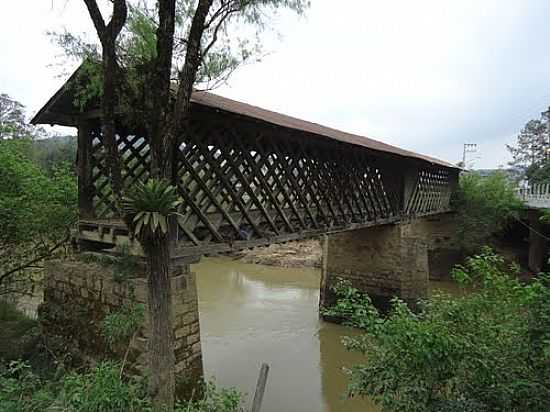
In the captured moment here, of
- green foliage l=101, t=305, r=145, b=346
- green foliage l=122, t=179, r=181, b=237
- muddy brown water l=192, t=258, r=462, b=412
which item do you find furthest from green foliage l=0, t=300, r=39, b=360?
green foliage l=122, t=179, r=181, b=237

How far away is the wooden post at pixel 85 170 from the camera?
5.90 m

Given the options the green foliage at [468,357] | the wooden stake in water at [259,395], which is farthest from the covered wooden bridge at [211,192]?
the green foliage at [468,357]

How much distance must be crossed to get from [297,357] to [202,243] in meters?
4.95

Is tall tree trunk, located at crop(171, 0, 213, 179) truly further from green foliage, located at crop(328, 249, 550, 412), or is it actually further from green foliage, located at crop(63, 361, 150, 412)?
green foliage, located at crop(328, 249, 550, 412)

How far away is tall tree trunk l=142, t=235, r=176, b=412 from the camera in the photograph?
3.42 meters

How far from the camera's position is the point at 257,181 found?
21.0 ft

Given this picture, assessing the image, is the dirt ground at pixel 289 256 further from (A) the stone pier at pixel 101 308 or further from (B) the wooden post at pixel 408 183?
(A) the stone pier at pixel 101 308

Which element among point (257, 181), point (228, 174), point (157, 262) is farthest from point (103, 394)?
point (257, 181)

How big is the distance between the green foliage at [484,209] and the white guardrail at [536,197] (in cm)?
63

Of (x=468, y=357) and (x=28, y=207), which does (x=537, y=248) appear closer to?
(x=468, y=357)

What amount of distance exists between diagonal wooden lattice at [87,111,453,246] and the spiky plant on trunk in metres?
1.44

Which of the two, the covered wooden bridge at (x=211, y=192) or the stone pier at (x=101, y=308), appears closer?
the stone pier at (x=101, y=308)

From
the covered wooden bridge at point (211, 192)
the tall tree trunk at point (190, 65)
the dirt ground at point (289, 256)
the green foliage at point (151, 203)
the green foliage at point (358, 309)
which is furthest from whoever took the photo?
the dirt ground at point (289, 256)

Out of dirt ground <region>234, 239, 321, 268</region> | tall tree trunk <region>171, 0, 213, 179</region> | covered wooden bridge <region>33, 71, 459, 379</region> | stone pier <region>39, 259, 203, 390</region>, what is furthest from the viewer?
dirt ground <region>234, 239, 321, 268</region>
